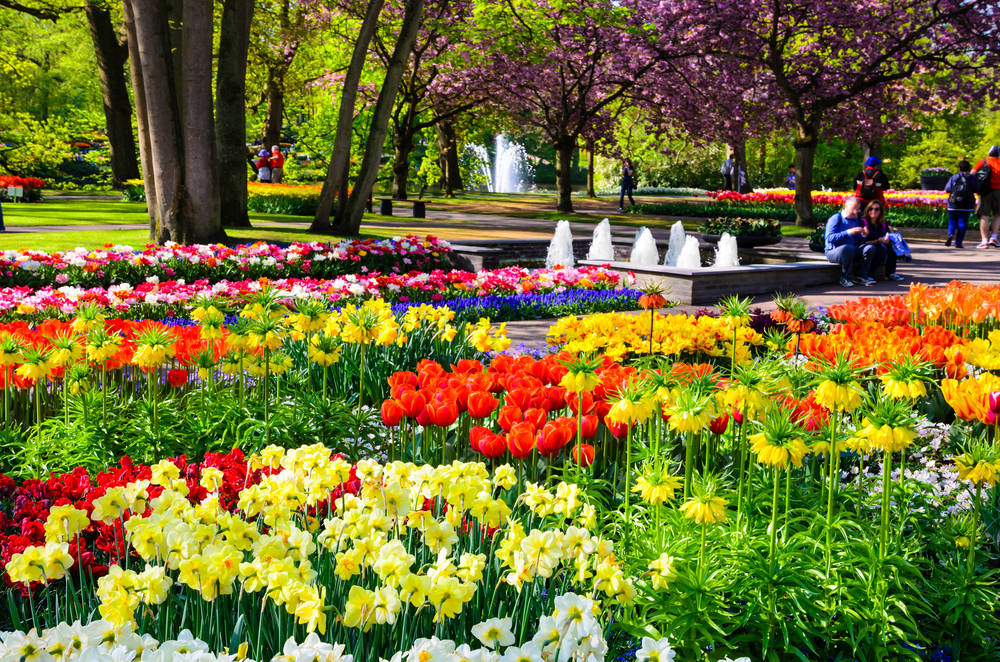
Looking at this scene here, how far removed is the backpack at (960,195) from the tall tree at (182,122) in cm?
1611

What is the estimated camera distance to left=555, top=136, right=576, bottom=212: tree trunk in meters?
29.4

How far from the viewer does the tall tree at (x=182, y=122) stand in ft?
40.0

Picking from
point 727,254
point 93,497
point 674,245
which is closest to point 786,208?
point 674,245

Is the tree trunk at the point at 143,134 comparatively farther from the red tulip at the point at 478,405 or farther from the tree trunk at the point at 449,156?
the tree trunk at the point at 449,156

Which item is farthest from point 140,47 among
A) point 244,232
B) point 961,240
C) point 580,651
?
point 961,240

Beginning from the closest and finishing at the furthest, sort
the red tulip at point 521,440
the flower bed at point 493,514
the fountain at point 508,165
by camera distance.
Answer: the flower bed at point 493,514, the red tulip at point 521,440, the fountain at point 508,165

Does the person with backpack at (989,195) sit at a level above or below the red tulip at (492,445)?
above

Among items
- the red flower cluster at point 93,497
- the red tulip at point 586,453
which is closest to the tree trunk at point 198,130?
the red flower cluster at point 93,497

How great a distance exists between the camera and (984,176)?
65.0ft

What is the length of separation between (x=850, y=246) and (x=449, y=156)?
28849mm

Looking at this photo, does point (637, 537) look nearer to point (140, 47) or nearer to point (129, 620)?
point (129, 620)

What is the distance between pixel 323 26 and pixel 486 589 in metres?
27.3

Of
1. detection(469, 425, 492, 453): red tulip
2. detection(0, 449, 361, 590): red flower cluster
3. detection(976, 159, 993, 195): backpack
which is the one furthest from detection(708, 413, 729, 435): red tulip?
detection(976, 159, 993, 195): backpack

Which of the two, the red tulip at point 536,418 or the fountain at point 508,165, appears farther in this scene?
the fountain at point 508,165
